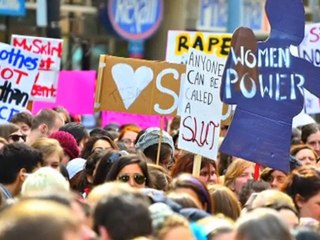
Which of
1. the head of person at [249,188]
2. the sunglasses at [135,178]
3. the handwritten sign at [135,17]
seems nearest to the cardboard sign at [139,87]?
the head of person at [249,188]

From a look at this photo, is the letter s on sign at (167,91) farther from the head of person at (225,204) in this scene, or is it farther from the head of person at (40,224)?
the head of person at (40,224)

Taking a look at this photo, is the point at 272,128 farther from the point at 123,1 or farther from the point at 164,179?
the point at 123,1

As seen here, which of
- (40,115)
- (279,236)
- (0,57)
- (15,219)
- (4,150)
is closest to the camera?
(15,219)

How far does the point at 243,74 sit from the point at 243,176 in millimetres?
697

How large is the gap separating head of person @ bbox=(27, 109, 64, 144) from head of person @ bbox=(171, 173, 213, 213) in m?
4.53

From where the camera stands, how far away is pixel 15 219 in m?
3.39

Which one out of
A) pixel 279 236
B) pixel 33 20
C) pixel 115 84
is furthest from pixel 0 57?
pixel 33 20

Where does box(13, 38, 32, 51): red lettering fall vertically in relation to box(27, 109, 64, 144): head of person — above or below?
above

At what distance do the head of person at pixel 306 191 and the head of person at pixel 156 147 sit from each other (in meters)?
2.39

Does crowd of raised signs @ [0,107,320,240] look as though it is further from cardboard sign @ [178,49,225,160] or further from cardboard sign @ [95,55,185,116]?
cardboard sign @ [95,55,185,116]

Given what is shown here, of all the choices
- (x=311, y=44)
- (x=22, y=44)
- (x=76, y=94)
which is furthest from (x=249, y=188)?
(x=76, y=94)

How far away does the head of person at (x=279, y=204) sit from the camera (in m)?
5.93

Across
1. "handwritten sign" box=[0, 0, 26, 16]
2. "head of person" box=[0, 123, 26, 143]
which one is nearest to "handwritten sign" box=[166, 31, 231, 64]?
"head of person" box=[0, 123, 26, 143]

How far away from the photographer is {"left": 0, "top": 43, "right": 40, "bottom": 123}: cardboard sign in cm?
1202
